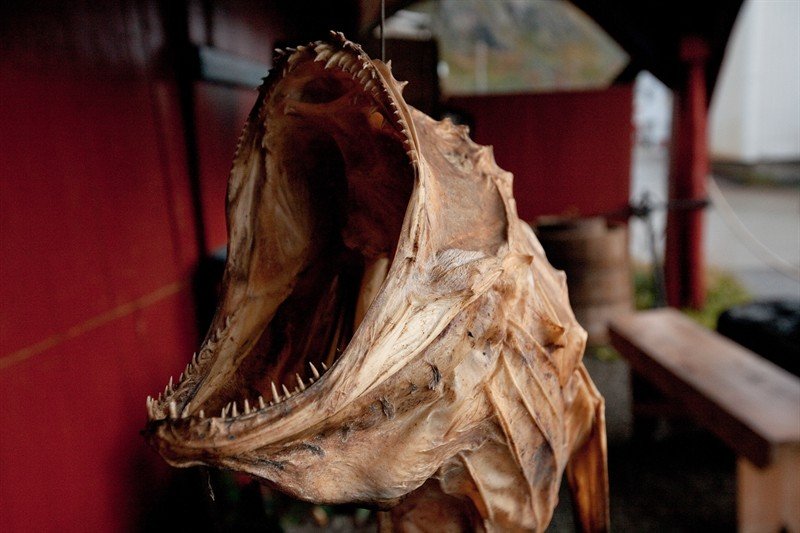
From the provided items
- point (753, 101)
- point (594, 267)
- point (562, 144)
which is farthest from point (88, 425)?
point (753, 101)

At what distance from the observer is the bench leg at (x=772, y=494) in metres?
2.32

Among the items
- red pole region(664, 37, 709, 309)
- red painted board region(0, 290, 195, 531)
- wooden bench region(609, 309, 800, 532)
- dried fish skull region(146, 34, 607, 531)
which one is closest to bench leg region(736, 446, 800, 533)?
wooden bench region(609, 309, 800, 532)

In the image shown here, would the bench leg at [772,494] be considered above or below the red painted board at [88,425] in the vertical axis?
below

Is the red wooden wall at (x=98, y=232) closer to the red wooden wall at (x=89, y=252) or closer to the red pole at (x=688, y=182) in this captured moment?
the red wooden wall at (x=89, y=252)

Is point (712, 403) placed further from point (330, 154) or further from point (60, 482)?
point (60, 482)

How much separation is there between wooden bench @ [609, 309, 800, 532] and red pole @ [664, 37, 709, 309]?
9.31ft

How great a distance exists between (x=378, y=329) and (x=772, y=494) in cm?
244

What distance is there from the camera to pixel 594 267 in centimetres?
554

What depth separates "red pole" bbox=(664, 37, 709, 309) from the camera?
585cm

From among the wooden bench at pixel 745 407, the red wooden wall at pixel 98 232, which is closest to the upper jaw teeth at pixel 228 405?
the red wooden wall at pixel 98 232

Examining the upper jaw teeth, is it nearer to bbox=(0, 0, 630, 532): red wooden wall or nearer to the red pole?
bbox=(0, 0, 630, 532): red wooden wall

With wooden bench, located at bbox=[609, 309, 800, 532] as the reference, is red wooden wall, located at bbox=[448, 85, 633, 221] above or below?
above

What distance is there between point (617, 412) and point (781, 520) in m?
1.97

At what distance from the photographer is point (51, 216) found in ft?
5.73
